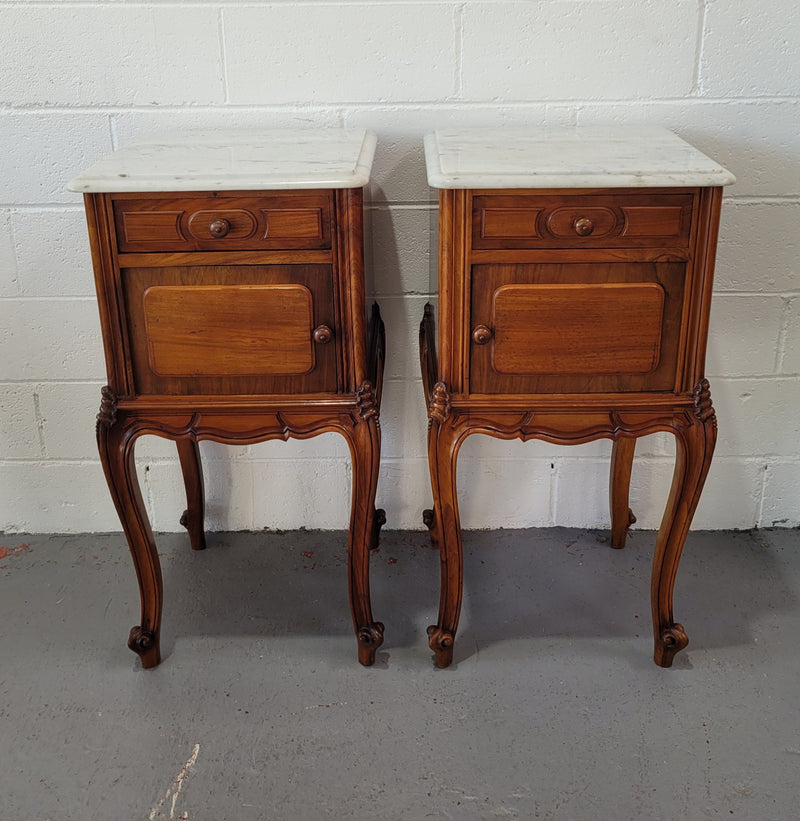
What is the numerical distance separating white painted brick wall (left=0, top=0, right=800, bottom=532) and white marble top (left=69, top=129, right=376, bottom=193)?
7.0 inches

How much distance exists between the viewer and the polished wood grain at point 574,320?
1.47 m

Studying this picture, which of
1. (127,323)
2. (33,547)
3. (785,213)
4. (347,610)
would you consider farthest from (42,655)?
(785,213)

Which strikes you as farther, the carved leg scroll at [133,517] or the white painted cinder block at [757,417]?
the white painted cinder block at [757,417]

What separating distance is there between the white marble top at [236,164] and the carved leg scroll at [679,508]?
2.39 feet

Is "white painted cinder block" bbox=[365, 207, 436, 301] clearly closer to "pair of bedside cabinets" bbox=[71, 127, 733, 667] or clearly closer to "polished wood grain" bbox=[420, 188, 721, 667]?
"pair of bedside cabinets" bbox=[71, 127, 733, 667]

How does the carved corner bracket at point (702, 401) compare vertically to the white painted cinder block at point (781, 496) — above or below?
above

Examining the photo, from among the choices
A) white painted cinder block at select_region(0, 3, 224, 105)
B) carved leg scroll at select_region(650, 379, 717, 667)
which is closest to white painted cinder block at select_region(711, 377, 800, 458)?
carved leg scroll at select_region(650, 379, 717, 667)

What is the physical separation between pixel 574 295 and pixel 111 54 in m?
1.15

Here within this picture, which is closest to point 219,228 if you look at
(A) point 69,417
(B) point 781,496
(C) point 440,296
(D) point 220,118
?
(C) point 440,296

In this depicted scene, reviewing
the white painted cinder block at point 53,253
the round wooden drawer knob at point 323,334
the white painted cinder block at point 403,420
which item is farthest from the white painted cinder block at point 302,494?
the round wooden drawer knob at point 323,334

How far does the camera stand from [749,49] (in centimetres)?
189

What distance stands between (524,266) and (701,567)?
40.3 inches

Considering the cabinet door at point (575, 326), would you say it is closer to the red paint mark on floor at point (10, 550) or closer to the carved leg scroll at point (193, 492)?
A: the carved leg scroll at point (193, 492)

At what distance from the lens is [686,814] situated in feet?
4.73
